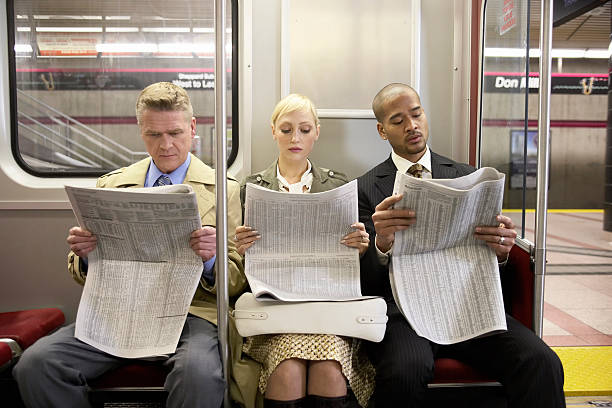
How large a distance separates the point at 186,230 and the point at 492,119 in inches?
79.4

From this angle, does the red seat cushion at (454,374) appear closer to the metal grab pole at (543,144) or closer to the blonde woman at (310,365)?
the blonde woman at (310,365)

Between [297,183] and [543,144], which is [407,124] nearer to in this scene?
[297,183]

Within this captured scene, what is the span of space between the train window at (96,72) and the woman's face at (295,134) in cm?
53

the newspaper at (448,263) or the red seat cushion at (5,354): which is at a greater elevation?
the newspaper at (448,263)

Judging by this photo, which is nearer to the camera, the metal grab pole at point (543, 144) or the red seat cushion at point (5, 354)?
the metal grab pole at point (543, 144)

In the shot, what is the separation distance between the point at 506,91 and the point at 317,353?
201 cm

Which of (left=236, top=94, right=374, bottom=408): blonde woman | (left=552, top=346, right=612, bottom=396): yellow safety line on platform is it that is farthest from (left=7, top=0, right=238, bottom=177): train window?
(left=552, top=346, right=612, bottom=396): yellow safety line on platform

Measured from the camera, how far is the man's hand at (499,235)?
2.14m

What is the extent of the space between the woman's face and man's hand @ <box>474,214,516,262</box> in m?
1.04

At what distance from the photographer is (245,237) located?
2.17 meters

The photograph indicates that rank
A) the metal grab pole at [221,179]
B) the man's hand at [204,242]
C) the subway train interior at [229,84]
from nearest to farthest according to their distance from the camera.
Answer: the metal grab pole at [221,179] → the man's hand at [204,242] → the subway train interior at [229,84]

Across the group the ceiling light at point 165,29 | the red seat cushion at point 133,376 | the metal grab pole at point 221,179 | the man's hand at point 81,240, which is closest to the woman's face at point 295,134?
the metal grab pole at point 221,179

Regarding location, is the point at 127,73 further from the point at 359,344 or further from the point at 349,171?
the point at 359,344

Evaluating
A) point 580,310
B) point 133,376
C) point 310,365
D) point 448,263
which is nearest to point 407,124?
point 448,263
